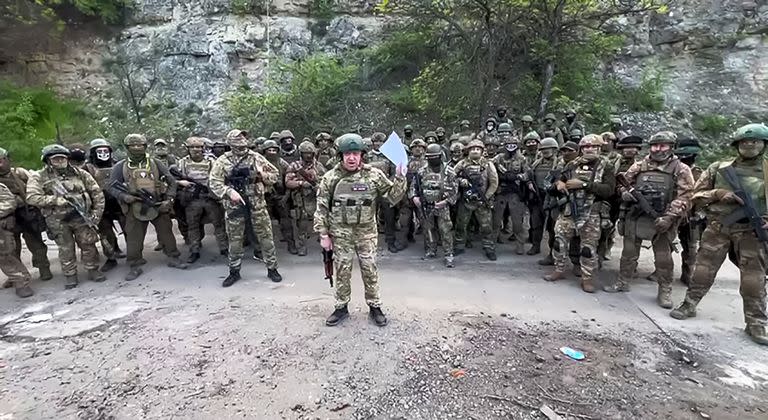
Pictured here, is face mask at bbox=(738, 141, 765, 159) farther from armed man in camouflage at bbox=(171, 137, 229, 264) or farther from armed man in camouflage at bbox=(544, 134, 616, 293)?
armed man in camouflage at bbox=(171, 137, 229, 264)

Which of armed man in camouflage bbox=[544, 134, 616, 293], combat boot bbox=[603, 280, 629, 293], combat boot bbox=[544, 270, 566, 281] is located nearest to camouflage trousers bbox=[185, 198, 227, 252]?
combat boot bbox=[544, 270, 566, 281]

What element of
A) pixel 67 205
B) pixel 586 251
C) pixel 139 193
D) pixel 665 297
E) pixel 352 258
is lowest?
→ pixel 665 297

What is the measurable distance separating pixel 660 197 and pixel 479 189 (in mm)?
2515

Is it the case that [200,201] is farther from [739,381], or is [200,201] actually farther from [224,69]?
[224,69]

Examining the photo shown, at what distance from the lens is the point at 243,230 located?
602 cm

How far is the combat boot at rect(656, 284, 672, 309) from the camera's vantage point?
16.6 feet

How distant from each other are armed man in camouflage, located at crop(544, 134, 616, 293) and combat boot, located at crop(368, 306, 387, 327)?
9.57 ft

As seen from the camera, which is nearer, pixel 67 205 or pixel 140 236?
pixel 67 205

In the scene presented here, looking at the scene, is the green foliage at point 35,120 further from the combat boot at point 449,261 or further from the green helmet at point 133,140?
the combat boot at point 449,261

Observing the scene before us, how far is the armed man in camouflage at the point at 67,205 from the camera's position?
19.0ft

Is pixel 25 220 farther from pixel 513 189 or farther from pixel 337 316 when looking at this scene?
pixel 513 189

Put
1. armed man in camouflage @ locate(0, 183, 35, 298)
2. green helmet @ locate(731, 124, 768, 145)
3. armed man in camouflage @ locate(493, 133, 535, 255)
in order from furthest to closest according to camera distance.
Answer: armed man in camouflage @ locate(493, 133, 535, 255) < armed man in camouflage @ locate(0, 183, 35, 298) < green helmet @ locate(731, 124, 768, 145)

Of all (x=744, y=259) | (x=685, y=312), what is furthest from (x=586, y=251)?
(x=744, y=259)

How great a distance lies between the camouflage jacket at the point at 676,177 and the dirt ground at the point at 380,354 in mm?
1274
